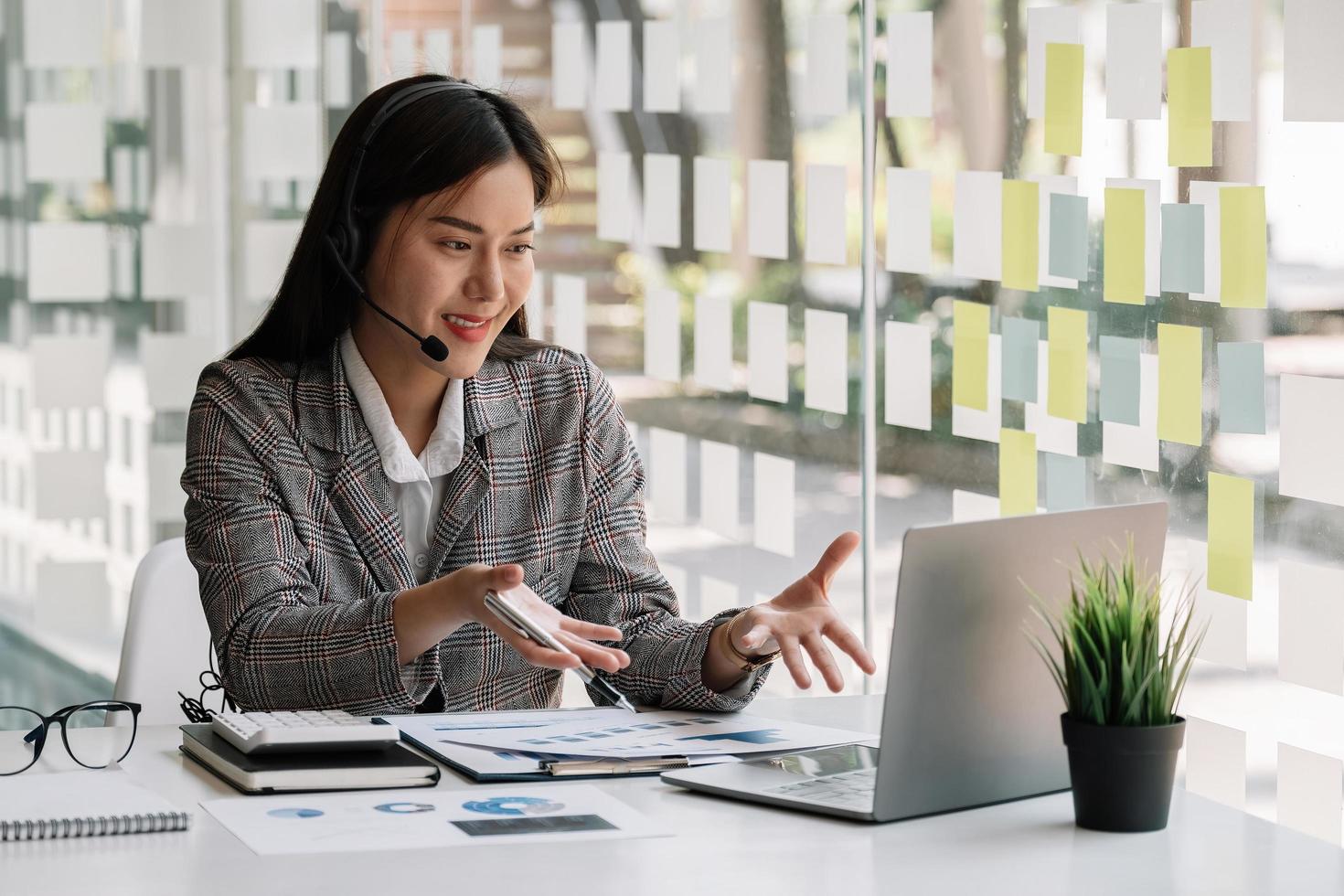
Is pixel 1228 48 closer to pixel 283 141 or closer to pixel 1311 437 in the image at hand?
pixel 1311 437

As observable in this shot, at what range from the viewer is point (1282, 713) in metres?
2.04

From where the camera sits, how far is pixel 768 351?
3.02 meters

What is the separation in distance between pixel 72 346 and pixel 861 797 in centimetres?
225

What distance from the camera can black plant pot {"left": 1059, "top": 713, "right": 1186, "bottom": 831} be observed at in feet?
3.91

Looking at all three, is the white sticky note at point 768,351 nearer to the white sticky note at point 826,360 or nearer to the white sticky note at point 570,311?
the white sticky note at point 826,360

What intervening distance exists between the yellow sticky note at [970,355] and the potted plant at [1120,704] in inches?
53.2

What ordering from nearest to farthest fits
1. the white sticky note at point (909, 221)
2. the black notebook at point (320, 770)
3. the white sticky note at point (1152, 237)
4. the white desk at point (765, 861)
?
the white desk at point (765, 861)
the black notebook at point (320, 770)
the white sticky note at point (1152, 237)
the white sticky note at point (909, 221)

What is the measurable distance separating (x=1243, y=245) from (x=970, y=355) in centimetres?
61

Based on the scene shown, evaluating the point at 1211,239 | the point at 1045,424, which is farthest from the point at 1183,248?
the point at 1045,424

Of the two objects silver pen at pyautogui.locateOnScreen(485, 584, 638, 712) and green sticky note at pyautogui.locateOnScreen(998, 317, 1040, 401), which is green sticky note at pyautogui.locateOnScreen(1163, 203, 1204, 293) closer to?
green sticky note at pyautogui.locateOnScreen(998, 317, 1040, 401)

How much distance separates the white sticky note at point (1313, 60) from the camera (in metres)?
1.93

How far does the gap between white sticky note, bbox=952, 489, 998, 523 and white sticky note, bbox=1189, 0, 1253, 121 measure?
2.36ft

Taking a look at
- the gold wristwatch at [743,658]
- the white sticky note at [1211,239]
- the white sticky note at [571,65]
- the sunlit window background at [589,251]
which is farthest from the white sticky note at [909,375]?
the gold wristwatch at [743,658]

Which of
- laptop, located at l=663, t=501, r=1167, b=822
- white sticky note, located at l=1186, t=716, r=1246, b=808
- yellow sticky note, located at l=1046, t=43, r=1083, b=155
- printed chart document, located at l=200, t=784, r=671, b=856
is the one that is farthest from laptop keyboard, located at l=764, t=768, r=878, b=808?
yellow sticky note, located at l=1046, t=43, r=1083, b=155
